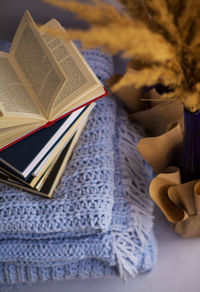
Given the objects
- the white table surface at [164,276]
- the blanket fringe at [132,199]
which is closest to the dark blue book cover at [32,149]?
the blanket fringe at [132,199]

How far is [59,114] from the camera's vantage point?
0.68 meters

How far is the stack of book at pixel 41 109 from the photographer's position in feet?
2.16

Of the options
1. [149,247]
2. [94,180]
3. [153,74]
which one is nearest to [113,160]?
[94,180]

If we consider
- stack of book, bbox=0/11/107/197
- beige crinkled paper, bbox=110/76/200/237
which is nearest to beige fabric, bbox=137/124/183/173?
beige crinkled paper, bbox=110/76/200/237

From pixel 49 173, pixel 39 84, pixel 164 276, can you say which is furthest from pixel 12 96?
pixel 164 276

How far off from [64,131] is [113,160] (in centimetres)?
12

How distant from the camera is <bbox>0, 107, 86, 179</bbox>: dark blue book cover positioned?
0.65 m

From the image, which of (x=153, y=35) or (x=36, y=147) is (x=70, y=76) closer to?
(x=36, y=147)

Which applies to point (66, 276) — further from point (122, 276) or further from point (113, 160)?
point (113, 160)

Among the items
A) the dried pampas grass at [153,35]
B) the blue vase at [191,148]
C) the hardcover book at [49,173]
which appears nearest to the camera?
the dried pampas grass at [153,35]

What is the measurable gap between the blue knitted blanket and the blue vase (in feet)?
0.34

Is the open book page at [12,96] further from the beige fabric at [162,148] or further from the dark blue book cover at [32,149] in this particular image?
the beige fabric at [162,148]

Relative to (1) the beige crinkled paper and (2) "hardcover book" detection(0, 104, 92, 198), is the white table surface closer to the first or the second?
(1) the beige crinkled paper

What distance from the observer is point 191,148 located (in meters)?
0.63
